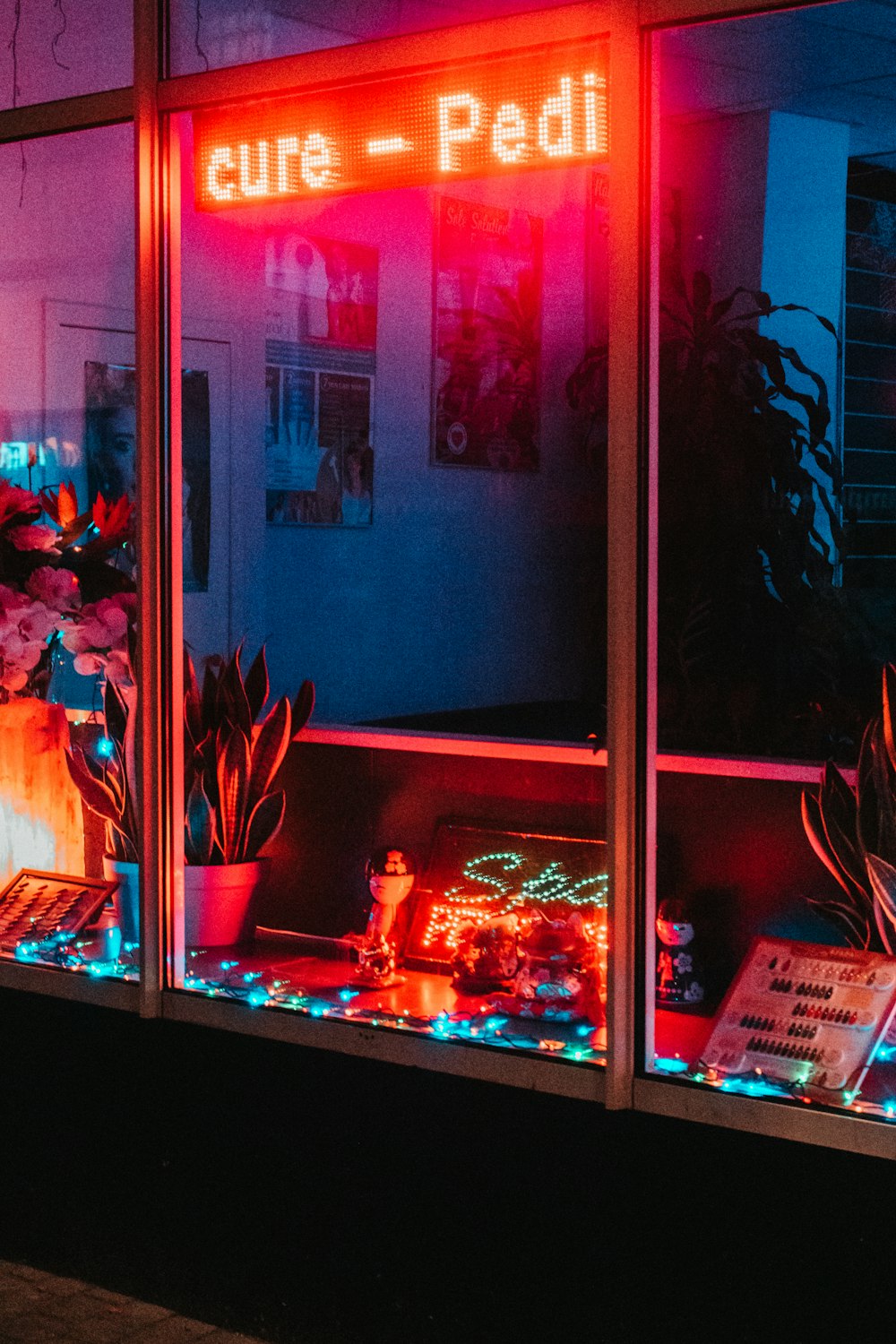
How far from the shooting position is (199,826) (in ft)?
10.8

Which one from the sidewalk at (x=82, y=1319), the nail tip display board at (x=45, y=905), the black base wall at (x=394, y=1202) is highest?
the nail tip display board at (x=45, y=905)

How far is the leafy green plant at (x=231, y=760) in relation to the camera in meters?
3.27

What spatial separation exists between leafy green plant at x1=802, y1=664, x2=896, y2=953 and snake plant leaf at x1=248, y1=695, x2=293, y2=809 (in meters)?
1.18

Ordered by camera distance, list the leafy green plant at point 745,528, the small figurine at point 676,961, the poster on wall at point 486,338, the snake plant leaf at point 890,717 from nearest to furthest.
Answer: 1. the snake plant leaf at point 890,717
2. the small figurine at point 676,961
3. the leafy green plant at point 745,528
4. the poster on wall at point 486,338

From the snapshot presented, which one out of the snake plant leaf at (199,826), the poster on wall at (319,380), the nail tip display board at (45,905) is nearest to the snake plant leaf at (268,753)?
the snake plant leaf at (199,826)

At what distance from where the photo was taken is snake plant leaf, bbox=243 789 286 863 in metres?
3.37

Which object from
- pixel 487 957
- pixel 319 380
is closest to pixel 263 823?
pixel 487 957

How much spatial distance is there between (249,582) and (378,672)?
38.8 inches

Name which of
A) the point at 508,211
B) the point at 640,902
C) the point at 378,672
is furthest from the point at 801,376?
the point at 640,902

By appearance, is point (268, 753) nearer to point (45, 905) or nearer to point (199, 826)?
point (199, 826)

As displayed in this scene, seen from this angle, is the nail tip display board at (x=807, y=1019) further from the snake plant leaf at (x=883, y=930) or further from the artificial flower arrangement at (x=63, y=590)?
the artificial flower arrangement at (x=63, y=590)

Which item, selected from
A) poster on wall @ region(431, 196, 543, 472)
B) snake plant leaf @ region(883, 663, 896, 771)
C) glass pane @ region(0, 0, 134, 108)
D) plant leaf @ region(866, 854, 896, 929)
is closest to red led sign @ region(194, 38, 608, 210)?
glass pane @ region(0, 0, 134, 108)

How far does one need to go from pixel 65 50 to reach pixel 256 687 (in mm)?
1779

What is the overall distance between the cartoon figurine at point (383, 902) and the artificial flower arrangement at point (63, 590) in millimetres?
709
